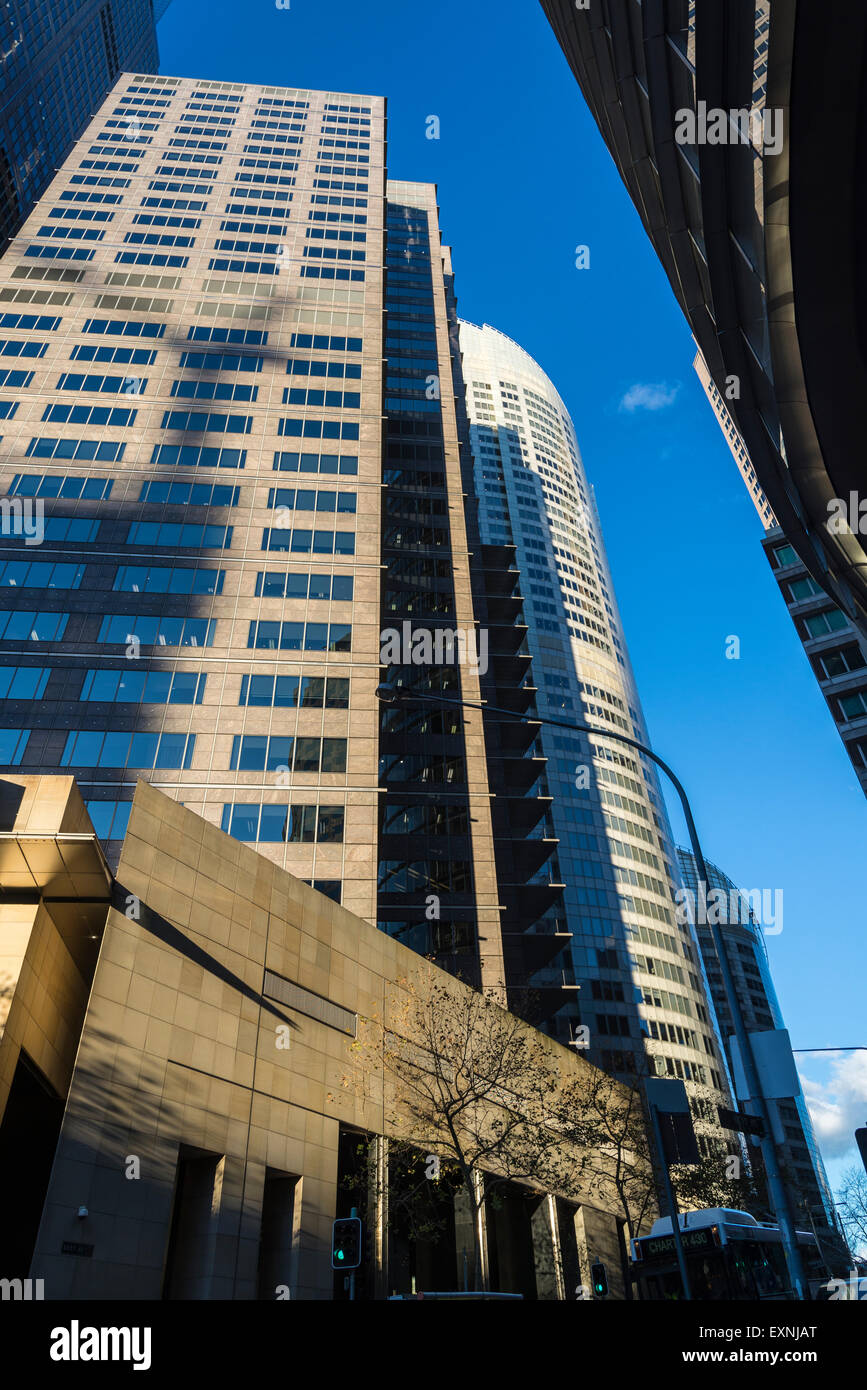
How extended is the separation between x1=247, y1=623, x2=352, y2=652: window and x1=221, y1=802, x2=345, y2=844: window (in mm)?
9842

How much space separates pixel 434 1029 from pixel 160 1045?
435 inches

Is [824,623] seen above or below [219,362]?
below

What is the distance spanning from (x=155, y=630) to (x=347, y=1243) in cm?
3656

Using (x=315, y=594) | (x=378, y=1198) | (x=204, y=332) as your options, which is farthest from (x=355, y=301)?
(x=378, y=1198)

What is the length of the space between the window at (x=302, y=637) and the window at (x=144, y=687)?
411 centimetres

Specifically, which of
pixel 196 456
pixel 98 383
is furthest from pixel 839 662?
pixel 98 383

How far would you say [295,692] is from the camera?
147 ft

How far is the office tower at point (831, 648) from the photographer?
52.4 meters

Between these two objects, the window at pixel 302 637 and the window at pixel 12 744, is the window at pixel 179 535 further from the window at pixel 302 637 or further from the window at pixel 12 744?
the window at pixel 12 744

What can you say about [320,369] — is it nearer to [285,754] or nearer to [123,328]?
[123,328]

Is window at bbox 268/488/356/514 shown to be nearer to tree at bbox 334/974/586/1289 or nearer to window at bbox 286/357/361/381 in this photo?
window at bbox 286/357/361/381

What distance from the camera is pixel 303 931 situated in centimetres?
2734

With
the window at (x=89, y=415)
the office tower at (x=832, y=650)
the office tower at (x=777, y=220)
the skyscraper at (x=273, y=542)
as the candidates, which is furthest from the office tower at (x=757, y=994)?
the office tower at (x=777, y=220)
